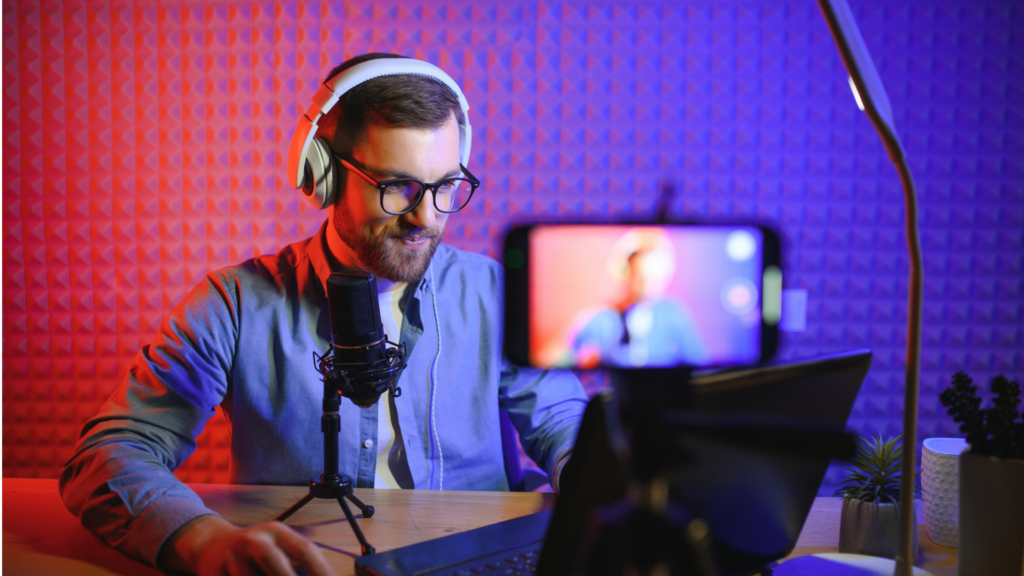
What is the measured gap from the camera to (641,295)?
0.40 metres

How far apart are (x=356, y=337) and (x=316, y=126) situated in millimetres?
519

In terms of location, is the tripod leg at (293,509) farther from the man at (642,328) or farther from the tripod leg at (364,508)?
the man at (642,328)

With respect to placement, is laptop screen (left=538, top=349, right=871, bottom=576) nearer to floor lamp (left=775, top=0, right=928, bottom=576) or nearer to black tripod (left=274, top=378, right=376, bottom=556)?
floor lamp (left=775, top=0, right=928, bottom=576)

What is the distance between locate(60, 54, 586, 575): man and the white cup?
0.58 m

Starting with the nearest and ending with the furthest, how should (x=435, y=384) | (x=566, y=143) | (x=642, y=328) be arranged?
(x=642, y=328) → (x=435, y=384) → (x=566, y=143)

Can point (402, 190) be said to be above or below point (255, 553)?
above

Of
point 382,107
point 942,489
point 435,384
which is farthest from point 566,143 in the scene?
point 942,489

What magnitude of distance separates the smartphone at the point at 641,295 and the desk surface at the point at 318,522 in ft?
1.79

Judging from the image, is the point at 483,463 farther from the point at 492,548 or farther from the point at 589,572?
the point at 589,572

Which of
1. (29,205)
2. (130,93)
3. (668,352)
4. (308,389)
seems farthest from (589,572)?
(29,205)

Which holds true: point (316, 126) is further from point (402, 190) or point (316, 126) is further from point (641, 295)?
point (641, 295)

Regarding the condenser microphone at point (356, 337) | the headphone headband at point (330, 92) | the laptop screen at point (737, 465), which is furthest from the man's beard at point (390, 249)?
the laptop screen at point (737, 465)

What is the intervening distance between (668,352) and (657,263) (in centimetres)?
6

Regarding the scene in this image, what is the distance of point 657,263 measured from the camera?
15.4 inches
